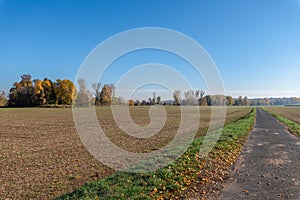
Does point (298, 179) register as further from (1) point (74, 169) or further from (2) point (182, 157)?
(1) point (74, 169)

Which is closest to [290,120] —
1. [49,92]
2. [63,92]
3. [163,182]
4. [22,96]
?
[163,182]

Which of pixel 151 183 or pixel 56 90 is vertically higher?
pixel 56 90

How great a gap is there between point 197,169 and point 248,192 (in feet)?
6.81

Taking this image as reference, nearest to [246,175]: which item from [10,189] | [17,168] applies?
[10,189]

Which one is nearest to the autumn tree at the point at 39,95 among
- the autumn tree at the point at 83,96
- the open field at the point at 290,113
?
the autumn tree at the point at 83,96

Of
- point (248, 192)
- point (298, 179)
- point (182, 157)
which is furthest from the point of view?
point (182, 157)

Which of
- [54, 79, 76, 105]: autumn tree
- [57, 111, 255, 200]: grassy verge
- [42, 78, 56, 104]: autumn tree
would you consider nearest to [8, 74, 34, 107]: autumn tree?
[42, 78, 56, 104]: autumn tree

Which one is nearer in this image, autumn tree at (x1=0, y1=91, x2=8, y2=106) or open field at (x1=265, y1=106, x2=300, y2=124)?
open field at (x1=265, y1=106, x2=300, y2=124)

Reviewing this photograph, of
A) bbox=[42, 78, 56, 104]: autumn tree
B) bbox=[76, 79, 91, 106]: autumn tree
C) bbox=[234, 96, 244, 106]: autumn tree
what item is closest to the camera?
bbox=[76, 79, 91, 106]: autumn tree

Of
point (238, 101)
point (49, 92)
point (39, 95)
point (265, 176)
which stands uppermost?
point (49, 92)

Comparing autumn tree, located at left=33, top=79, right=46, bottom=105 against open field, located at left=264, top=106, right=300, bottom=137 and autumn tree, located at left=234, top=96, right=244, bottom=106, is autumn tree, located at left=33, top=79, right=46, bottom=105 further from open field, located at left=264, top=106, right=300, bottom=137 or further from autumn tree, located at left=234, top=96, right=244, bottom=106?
autumn tree, located at left=234, top=96, right=244, bottom=106

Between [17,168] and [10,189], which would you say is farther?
[17,168]

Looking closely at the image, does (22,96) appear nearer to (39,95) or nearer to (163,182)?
(39,95)

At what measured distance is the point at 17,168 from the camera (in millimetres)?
8289
